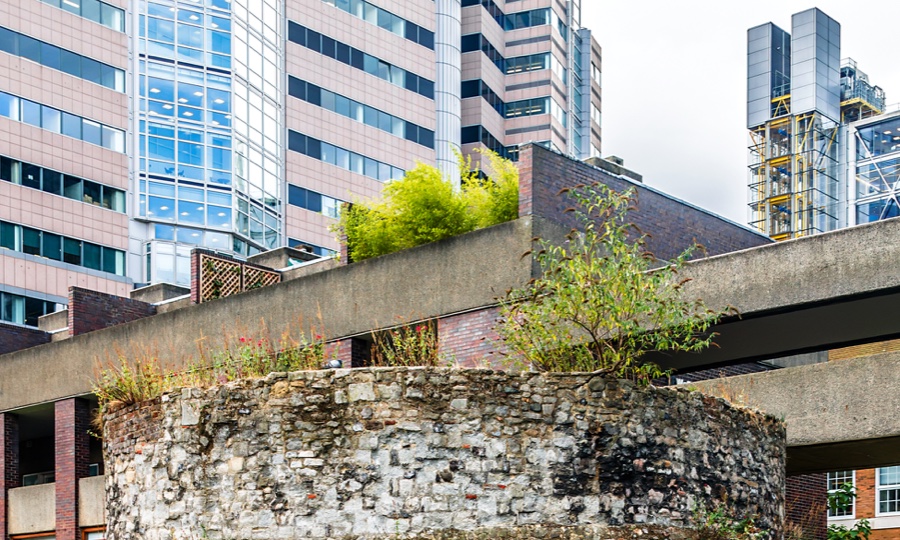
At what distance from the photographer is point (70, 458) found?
102 ft

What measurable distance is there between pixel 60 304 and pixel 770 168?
4972 centimetres

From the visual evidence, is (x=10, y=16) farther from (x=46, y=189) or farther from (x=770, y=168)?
(x=770, y=168)

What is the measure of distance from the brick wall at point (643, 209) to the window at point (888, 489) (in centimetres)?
999

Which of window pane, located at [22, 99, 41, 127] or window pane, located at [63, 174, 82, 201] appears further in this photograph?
window pane, located at [63, 174, 82, 201]

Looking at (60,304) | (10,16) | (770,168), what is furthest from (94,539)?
(770,168)

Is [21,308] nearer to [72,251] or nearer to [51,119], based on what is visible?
[72,251]

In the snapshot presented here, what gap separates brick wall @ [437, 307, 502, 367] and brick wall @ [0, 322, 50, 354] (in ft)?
53.9

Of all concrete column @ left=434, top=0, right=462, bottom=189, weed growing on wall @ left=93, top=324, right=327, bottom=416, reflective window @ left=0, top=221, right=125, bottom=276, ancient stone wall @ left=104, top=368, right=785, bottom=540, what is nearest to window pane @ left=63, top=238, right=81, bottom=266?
reflective window @ left=0, top=221, right=125, bottom=276

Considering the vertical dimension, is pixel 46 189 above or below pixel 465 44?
below

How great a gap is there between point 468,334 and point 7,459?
581 inches

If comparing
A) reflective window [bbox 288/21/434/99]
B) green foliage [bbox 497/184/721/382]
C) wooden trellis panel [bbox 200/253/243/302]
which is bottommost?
green foliage [bbox 497/184/721/382]

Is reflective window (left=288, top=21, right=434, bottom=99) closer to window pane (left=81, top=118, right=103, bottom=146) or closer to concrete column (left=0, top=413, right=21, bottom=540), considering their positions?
window pane (left=81, top=118, right=103, bottom=146)

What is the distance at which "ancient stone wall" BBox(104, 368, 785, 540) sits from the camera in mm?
14336

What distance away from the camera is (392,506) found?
14305 millimetres
